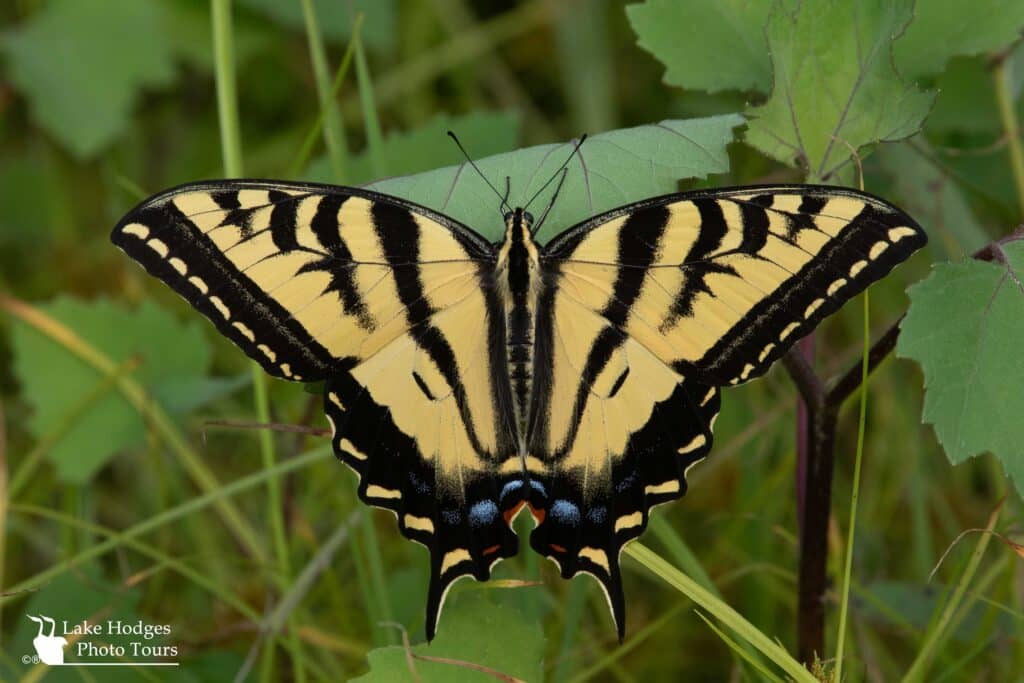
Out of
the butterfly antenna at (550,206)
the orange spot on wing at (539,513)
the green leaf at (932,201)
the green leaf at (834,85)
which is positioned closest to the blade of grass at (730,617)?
the orange spot on wing at (539,513)

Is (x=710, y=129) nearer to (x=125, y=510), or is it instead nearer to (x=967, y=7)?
(x=967, y=7)

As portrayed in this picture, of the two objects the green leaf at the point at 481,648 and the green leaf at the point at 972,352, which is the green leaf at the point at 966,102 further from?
the green leaf at the point at 481,648

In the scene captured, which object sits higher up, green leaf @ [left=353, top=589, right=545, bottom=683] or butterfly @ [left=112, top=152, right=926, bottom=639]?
butterfly @ [left=112, top=152, right=926, bottom=639]

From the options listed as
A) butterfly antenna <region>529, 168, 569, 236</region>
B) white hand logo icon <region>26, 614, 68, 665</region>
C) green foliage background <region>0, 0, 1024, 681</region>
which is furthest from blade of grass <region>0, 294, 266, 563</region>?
butterfly antenna <region>529, 168, 569, 236</region>

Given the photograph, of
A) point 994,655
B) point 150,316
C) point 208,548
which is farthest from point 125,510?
point 994,655

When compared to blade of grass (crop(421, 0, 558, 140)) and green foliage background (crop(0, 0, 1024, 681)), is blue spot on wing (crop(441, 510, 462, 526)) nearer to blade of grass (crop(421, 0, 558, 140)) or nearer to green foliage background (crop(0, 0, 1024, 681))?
green foliage background (crop(0, 0, 1024, 681))

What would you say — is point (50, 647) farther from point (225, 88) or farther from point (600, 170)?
point (600, 170)

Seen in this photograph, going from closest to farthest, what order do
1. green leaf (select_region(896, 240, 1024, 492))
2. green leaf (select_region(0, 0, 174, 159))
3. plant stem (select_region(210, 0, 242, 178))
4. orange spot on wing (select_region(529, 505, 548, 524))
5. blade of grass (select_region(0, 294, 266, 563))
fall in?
green leaf (select_region(896, 240, 1024, 492)) → orange spot on wing (select_region(529, 505, 548, 524)) → plant stem (select_region(210, 0, 242, 178)) → blade of grass (select_region(0, 294, 266, 563)) → green leaf (select_region(0, 0, 174, 159))
